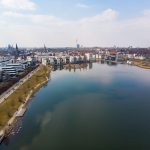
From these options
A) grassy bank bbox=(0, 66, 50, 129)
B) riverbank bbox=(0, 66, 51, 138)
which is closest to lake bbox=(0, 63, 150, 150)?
riverbank bbox=(0, 66, 51, 138)

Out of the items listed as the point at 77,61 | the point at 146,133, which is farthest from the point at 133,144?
the point at 77,61

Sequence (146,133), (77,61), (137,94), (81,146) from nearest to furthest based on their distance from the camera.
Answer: (81,146) → (146,133) → (137,94) → (77,61)

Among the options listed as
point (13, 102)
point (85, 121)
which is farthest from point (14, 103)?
point (85, 121)

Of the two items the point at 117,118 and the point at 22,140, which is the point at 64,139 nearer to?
the point at 22,140

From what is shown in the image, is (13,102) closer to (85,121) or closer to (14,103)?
(14,103)

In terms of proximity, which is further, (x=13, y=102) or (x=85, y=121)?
(x=13, y=102)

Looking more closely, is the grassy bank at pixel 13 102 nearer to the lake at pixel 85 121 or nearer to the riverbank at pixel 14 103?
the riverbank at pixel 14 103

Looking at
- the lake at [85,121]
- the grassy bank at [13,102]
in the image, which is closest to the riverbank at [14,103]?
the grassy bank at [13,102]

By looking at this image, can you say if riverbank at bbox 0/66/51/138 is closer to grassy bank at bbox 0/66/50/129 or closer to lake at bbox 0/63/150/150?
grassy bank at bbox 0/66/50/129

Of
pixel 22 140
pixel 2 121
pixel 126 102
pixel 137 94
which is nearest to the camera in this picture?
pixel 22 140
